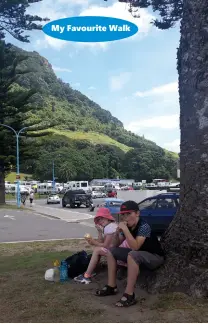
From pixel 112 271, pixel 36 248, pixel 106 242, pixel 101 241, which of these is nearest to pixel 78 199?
pixel 36 248

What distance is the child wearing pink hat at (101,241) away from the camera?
5.18 m

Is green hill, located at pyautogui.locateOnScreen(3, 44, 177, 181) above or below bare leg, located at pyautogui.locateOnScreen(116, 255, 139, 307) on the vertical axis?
above

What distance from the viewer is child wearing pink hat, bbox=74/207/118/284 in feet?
17.0

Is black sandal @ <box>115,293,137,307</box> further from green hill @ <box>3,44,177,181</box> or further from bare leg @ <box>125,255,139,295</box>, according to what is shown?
green hill @ <box>3,44,177,181</box>

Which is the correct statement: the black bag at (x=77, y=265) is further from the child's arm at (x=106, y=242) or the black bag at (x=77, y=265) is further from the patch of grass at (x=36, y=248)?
the patch of grass at (x=36, y=248)

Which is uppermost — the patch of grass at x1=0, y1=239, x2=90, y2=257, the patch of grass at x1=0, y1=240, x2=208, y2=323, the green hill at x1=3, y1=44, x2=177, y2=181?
the green hill at x1=3, y1=44, x2=177, y2=181

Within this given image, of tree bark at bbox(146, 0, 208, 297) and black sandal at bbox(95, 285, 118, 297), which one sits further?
black sandal at bbox(95, 285, 118, 297)

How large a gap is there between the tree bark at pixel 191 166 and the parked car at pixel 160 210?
24.7 feet

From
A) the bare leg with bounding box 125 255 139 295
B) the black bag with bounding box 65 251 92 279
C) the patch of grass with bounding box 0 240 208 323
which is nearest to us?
the patch of grass with bounding box 0 240 208 323

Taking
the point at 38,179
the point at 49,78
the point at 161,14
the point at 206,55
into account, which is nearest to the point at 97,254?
the point at 206,55

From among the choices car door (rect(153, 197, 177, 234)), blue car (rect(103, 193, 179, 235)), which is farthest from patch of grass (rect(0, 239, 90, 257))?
car door (rect(153, 197, 177, 234))

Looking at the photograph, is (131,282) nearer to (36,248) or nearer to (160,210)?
(36,248)

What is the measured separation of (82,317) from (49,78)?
138473 mm

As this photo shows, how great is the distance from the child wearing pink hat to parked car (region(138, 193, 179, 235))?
23.1 ft
